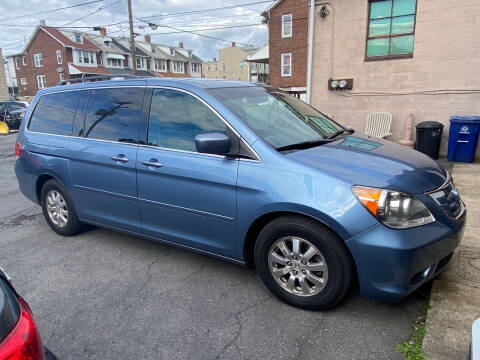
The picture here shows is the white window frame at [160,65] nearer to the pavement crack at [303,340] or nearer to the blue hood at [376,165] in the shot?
the blue hood at [376,165]

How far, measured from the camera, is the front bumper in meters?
2.38

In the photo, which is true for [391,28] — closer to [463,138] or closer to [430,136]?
[430,136]

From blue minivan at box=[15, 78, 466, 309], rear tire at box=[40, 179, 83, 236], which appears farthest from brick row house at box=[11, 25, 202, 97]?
blue minivan at box=[15, 78, 466, 309]

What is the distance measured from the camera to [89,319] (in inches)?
112

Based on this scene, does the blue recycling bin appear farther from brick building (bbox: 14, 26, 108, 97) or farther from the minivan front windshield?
brick building (bbox: 14, 26, 108, 97)

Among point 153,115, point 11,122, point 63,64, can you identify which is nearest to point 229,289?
point 153,115

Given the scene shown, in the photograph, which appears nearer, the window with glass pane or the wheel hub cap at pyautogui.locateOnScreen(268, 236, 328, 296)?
the wheel hub cap at pyautogui.locateOnScreen(268, 236, 328, 296)

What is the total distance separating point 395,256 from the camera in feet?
7.77

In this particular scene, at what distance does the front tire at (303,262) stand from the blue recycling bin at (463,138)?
6.94 m

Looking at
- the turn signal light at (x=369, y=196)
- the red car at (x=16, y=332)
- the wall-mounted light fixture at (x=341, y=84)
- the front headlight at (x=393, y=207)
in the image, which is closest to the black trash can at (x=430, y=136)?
the wall-mounted light fixture at (x=341, y=84)

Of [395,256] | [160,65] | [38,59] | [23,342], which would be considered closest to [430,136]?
[395,256]

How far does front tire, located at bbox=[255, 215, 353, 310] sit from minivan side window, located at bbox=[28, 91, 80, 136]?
279cm

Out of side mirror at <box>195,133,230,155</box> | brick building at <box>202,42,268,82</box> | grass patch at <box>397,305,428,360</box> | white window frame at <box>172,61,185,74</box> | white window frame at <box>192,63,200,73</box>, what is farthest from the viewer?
brick building at <box>202,42,268,82</box>

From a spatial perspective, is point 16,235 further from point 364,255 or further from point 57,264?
point 364,255
